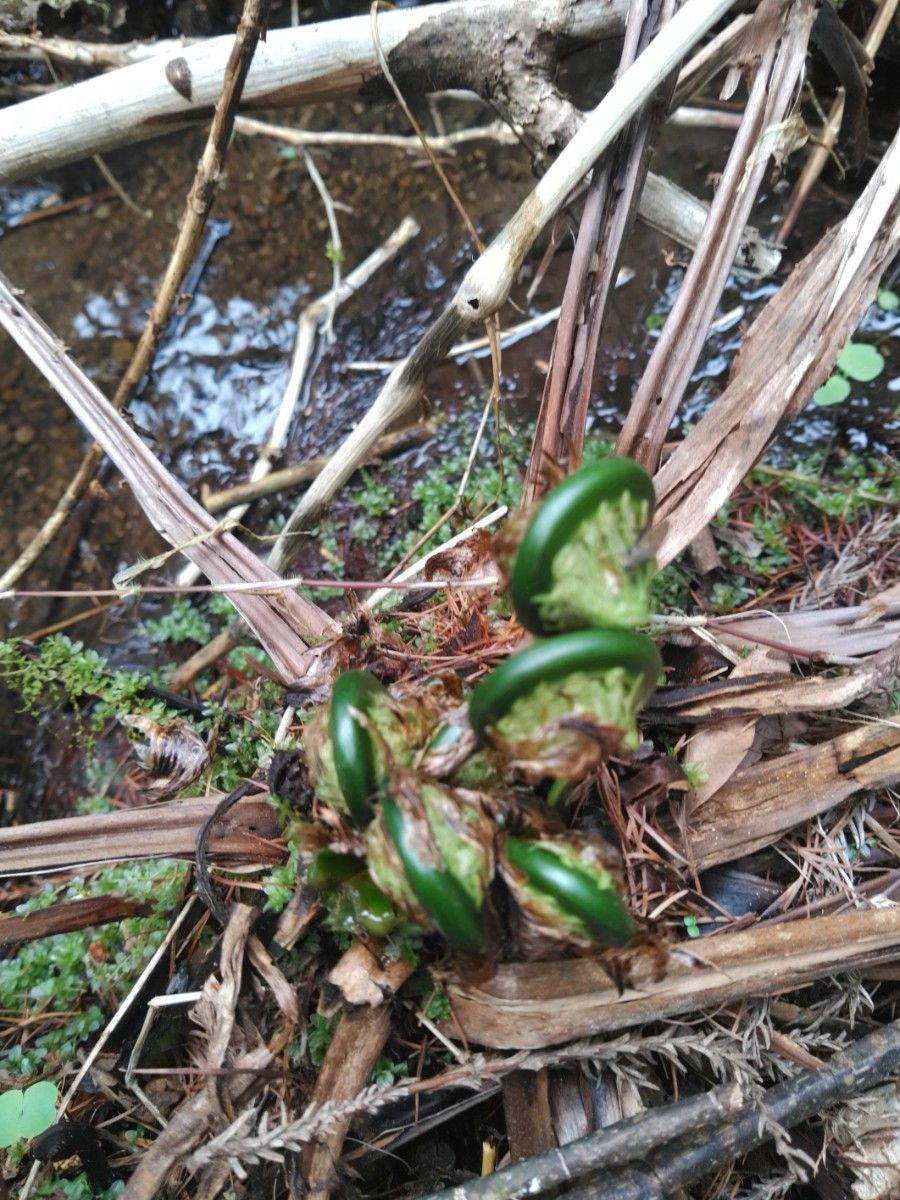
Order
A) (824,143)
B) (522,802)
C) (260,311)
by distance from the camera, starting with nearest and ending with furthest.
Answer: (522,802) < (824,143) < (260,311)

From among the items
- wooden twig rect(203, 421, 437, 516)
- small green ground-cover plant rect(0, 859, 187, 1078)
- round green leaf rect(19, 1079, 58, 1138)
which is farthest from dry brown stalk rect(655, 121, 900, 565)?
round green leaf rect(19, 1079, 58, 1138)

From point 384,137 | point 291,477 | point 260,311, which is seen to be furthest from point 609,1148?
point 384,137

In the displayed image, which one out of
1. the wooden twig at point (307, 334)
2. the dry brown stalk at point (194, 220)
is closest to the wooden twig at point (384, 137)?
the wooden twig at point (307, 334)

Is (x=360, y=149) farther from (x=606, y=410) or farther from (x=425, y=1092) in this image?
(x=425, y=1092)

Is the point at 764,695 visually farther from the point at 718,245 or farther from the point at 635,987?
the point at 718,245

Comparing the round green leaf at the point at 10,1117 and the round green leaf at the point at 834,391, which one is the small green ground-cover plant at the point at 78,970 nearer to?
the round green leaf at the point at 10,1117

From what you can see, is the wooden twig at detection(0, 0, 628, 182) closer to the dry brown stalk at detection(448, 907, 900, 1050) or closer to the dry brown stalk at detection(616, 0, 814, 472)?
the dry brown stalk at detection(616, 0, 814, 472)
